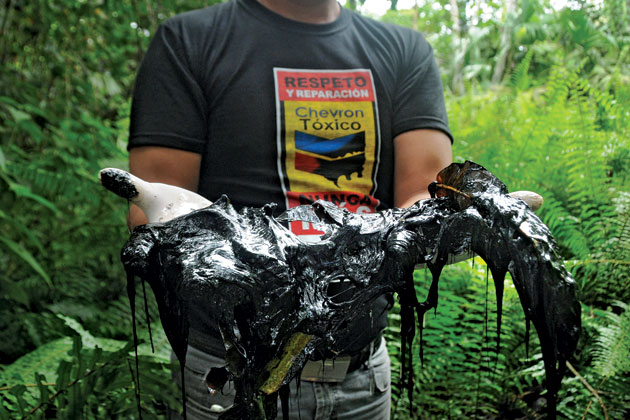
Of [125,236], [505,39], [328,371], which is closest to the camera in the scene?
[328,371]

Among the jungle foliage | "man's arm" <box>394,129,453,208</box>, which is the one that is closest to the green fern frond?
the jungle foliage

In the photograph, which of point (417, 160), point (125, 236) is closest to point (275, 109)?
point (417, 160)

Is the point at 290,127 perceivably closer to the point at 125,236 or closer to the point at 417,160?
the point at 417,160

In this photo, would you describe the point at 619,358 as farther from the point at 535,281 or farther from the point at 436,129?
the point at 535,281

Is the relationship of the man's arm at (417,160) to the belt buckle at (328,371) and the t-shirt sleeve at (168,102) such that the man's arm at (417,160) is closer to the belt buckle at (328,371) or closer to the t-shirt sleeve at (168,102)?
the belt buckle at (328,371)

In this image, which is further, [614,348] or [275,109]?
[614,348]

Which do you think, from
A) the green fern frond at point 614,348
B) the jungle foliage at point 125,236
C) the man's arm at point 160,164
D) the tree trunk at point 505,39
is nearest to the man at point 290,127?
the man's arm at point 160,164

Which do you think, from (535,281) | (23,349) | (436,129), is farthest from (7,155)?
(535,281)

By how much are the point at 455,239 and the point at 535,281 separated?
15 cm

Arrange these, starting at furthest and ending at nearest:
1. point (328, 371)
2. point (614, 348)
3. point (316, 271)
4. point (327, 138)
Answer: point (614, 348) → point (327, 138) → point (328, 371) → point (316, 271)

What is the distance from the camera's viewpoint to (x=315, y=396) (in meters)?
1.39

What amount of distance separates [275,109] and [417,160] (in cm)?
44

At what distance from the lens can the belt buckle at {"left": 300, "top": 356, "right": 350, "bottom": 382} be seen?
54.0 inches

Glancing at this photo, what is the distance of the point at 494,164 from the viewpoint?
8.53ft
